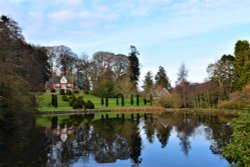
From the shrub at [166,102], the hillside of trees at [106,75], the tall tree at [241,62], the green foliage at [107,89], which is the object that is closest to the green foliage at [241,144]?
the hillside of trees at [106,75]

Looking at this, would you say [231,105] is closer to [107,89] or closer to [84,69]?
[107,89]

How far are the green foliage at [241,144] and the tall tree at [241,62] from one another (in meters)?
36.0

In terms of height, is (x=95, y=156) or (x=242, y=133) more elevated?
(x=242, y=133)

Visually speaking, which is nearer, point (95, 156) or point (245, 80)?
point (95, 156)

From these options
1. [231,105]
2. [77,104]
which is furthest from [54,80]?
[231,105]

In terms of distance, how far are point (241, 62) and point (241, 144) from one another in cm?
4022

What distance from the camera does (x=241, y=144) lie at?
23.7 ft

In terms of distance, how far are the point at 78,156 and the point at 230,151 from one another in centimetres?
781

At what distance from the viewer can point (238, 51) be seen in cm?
4566

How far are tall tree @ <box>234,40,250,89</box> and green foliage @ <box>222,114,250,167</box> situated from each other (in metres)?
36.0

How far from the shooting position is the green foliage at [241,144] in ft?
23.4

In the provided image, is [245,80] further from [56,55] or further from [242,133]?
[56,55]

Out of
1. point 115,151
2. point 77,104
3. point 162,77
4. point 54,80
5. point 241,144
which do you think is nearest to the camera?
point 241,144

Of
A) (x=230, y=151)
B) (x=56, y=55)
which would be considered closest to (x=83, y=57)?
(x=56, y=55)
